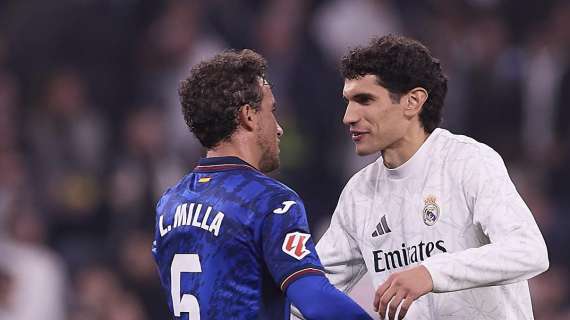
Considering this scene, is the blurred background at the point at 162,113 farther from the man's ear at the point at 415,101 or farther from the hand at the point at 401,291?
the hand at the point at 401,291

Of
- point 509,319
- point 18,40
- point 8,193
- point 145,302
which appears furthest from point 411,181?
point 18,40

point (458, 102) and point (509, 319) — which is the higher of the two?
point (458, 102)

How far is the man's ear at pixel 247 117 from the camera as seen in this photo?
4.04 metres

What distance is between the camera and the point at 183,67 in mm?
9344

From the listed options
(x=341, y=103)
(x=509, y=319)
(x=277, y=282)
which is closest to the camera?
(x=277, y=282)

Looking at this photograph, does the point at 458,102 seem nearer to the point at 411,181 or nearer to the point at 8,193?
the point at 8,193

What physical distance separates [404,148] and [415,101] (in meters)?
0.17

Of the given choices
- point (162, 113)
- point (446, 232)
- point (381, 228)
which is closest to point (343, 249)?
point (381, 228)

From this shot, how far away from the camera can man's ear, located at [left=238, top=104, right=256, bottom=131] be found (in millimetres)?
4035

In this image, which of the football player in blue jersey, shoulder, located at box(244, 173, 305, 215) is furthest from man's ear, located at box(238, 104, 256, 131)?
shoulder, located at box(244, 173, 305, 215)

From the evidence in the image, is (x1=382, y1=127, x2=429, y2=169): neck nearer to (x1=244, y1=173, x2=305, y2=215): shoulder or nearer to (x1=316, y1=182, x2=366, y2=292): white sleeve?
(x1=316, y1=182, x2=366, y2=292): white sleeve

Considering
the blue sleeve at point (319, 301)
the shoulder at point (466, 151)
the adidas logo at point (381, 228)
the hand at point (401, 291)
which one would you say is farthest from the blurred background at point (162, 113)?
the hand at point (401, 291)

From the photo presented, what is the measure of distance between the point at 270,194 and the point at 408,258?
26.2 inches

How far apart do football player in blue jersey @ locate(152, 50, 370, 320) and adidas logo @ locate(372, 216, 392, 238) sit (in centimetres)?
47
